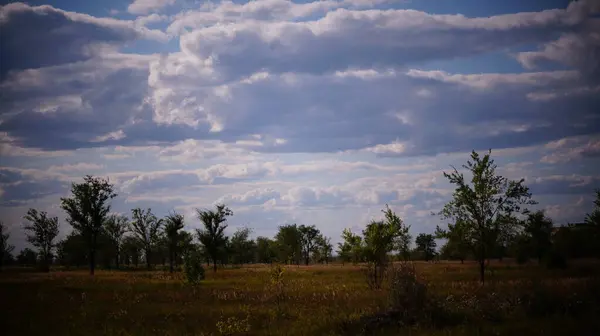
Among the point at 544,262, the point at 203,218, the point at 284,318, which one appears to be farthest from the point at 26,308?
the point at 544,262

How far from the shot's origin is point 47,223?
275ft

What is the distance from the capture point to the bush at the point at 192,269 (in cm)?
3144

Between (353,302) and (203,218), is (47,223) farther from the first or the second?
(353,302)

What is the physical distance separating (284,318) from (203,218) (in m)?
41.6

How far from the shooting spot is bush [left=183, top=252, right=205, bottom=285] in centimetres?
3144

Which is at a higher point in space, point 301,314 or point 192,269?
point 192,269

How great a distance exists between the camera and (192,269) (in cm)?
3155

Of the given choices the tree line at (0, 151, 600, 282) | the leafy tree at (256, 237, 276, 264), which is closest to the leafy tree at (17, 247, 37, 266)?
the tree line at (0, 151, 600, 282)

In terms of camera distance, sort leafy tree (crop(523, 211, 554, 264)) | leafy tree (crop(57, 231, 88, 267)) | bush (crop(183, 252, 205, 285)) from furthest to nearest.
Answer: leafy tree (crop(57, 231, 88, 267)) < leafy tree (crop(523, 211, 554, 264)) < bush (crop(183, 252, 205, 285))

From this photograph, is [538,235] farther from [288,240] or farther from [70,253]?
[70,253]

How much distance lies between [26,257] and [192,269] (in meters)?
116

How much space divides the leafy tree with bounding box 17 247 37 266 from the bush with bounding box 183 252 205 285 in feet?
357

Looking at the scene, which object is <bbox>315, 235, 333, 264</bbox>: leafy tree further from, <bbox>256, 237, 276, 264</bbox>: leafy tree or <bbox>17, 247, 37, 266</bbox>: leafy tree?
<bbox>17, 247, 37, 266</bbox>: leafy tree

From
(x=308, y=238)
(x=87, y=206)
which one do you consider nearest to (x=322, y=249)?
(x=308, y=238)
